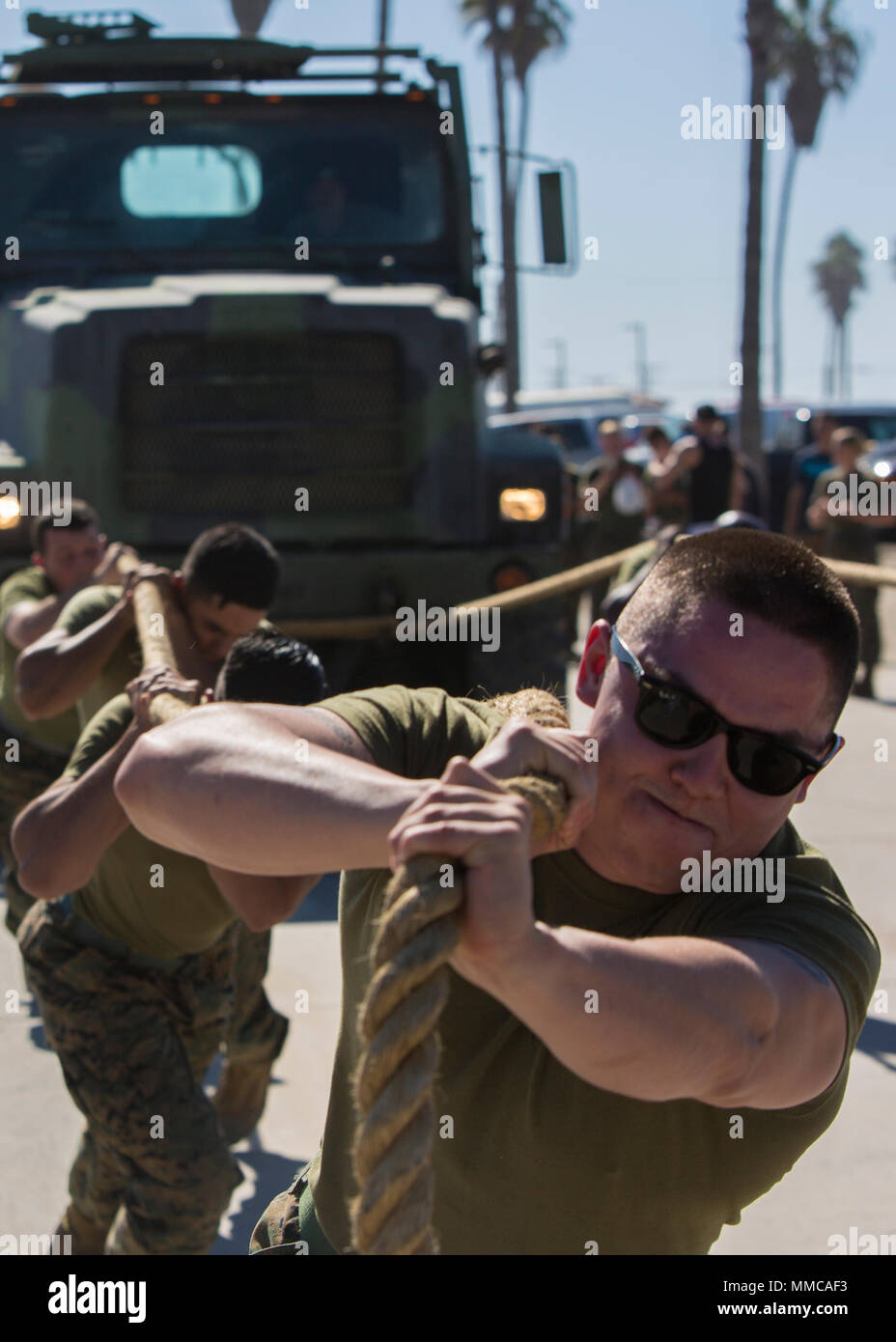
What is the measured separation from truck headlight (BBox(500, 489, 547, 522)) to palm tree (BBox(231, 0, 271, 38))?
144 inches

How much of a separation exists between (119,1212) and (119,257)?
16.8 ft

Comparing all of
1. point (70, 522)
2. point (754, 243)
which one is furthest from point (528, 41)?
point (70, 522)

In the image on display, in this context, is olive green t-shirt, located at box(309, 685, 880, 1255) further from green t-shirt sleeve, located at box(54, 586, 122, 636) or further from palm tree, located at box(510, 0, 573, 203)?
palm tree, located at box(510, 0, 573, 203)

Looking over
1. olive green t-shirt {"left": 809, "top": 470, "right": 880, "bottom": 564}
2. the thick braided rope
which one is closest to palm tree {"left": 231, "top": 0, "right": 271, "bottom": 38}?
olive green t-shirt {"left": 809, "top": 470, "right": 880, "bottom": 564}

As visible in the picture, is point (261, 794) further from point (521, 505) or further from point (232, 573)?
point (521, 505)

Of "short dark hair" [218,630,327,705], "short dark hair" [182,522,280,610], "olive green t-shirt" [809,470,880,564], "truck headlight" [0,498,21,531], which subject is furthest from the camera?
"olive green t-shirt" [809,470,880,564]

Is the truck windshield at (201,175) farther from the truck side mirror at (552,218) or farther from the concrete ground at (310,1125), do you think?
the concrete ground at (310,1125)

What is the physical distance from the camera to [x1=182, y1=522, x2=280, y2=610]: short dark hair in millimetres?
3848

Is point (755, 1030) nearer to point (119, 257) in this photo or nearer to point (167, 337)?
point (167, 337)

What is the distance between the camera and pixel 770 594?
65.1 inches

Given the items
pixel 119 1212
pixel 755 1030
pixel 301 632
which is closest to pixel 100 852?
pixel 119 1212

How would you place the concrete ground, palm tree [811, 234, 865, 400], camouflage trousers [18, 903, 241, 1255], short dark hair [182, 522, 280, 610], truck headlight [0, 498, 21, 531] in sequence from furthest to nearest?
palm tree [811, 234, 865, 400]
truck headlight [0, 498, 21, 531]
the concrete ground
short dark hair [182, 522, 280, 610]
camouflage trousers [18, 903, 241, 1255]

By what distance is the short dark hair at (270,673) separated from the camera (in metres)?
2.96

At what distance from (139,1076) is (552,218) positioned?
5.28 m
